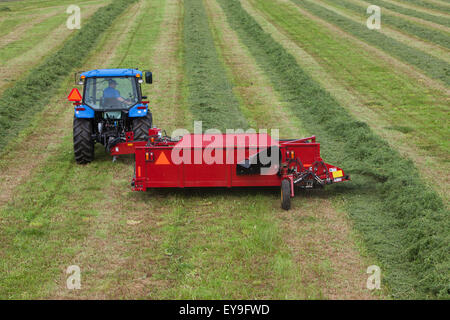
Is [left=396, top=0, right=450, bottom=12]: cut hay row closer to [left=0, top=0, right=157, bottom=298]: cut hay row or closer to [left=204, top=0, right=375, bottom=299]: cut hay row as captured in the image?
[left=204, top=0, right=375, bottom=299]: cut hay row

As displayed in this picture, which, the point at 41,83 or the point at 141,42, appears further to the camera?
the point at 141,42

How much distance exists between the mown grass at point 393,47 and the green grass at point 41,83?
12.3m

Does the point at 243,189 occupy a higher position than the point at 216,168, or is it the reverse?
the point at 216,168

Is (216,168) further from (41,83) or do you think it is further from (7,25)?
(7,25)

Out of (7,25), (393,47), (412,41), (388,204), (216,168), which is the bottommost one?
(388,204)

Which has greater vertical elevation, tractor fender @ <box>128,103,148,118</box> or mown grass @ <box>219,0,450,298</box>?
tractor fender @ <box>128,103,148,118</box>

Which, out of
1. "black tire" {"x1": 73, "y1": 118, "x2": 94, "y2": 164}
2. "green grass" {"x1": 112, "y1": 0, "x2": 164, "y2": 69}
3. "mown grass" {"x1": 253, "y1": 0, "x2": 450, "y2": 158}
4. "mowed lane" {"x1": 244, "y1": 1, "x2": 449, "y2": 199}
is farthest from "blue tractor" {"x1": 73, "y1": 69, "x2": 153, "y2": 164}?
"green grass" {"x1": 112, "y1": 0, "x2": 164, "y2": 69}

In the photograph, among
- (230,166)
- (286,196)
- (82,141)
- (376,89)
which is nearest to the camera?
(286,196)

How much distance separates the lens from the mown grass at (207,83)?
608 inches

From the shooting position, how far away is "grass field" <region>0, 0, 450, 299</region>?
738 centimetres

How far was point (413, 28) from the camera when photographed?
2870 cm

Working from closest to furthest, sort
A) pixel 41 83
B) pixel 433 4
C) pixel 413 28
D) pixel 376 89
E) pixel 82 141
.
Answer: pixel 82 141 < pixel 376 89 < pixel 41 83 < pixel 413 28 < pixel 433 4

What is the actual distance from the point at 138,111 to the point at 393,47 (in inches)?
623

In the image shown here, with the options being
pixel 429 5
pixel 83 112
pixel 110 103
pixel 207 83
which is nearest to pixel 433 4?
pixel 429 5
